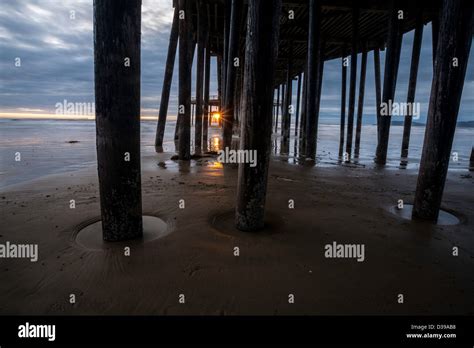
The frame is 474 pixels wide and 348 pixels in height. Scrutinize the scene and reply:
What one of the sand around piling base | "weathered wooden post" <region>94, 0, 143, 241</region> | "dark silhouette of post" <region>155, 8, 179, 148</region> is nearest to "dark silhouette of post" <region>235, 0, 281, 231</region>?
the sand around piling base

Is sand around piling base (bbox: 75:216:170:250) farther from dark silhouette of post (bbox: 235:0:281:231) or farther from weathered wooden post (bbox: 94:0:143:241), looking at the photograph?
dark silhouette of post (bbox: 235:0:281:231)

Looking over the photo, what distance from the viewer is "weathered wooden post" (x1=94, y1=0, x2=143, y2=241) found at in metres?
2.52

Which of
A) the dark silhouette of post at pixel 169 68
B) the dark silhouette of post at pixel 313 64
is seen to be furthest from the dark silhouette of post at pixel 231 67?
the dark silhouette of post at pixel 169 68

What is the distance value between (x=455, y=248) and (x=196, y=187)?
402 centimetres

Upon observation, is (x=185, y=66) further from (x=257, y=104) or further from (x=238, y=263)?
(x=238, y=263)

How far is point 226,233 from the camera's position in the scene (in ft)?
10.4

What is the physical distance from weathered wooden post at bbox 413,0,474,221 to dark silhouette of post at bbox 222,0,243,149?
15.1 feet

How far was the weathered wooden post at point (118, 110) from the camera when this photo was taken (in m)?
2.52

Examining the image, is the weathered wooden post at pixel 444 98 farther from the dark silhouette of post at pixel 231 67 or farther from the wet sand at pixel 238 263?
the dark silhouette of post at pixel 231 67

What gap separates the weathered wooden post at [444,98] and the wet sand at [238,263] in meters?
0.47

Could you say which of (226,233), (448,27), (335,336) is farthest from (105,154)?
(448,27)

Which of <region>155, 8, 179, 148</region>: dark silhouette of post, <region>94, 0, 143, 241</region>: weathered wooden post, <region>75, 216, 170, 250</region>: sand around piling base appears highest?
<region>155, 8, 179, 148</region>: dark silhouette of post

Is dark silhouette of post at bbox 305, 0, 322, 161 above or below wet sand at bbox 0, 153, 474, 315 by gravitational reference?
above

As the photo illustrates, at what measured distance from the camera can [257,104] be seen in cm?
292
